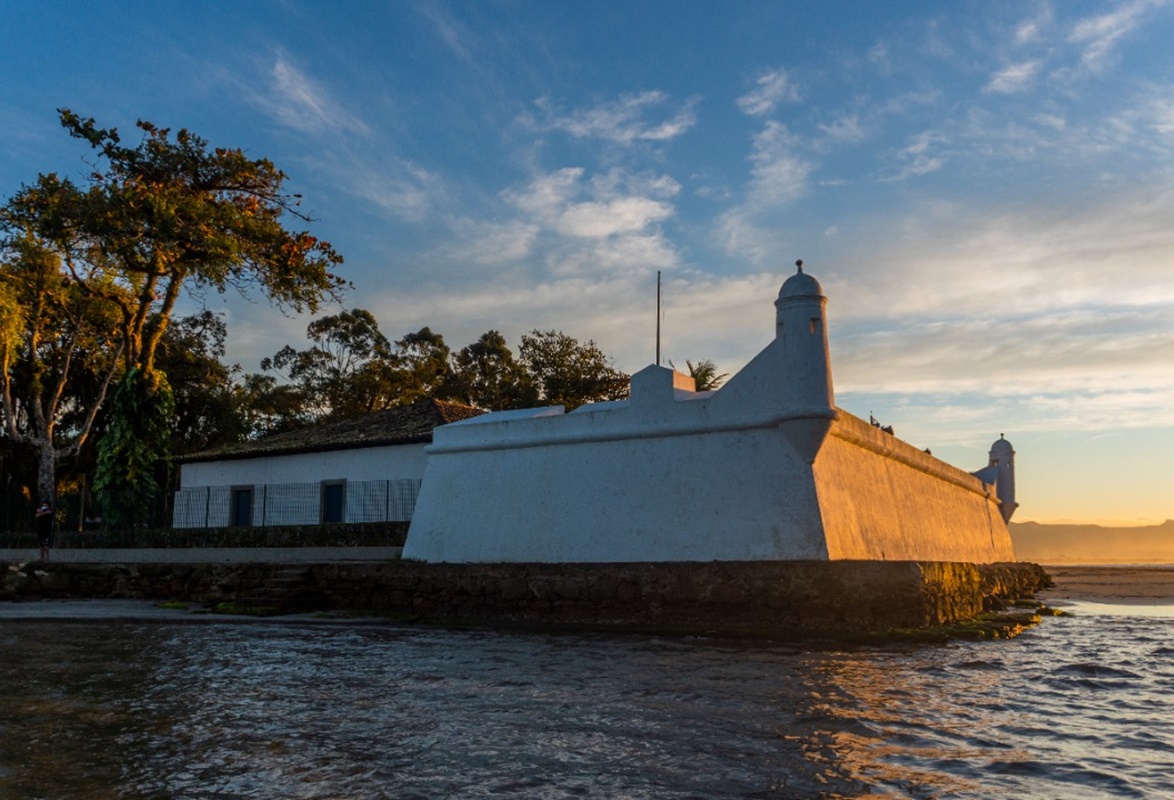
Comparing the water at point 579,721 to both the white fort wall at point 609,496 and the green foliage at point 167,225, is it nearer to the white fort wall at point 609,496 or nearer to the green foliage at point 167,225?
the white fort wall at point 609,496

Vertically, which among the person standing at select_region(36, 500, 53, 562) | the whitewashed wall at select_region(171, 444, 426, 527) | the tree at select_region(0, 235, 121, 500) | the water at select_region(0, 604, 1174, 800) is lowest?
the water at select_region(0, 604, 1174, 800)

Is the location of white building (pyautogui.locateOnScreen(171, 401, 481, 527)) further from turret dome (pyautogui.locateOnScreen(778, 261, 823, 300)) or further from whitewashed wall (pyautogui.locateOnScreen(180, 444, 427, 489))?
turret dome (pyautogui.locateOnScreen(778, 261, 823, 300))

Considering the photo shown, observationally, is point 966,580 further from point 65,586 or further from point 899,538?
point 65,586

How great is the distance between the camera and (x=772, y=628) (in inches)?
531

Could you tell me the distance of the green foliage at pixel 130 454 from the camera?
26578 mm

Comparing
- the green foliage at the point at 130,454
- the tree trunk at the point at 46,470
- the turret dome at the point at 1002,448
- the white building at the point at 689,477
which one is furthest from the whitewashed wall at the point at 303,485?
the turret dome at the point at 1002,448

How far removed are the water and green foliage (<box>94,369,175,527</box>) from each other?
15266 millimetres

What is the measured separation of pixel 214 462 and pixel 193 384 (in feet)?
35.9

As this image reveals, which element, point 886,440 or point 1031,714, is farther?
point 886,440

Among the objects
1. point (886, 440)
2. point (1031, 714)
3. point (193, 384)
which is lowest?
point (1031, 714)

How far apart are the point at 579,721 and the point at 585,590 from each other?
26.0 feet

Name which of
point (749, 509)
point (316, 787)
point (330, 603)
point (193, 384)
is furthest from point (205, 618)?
point (193, 384)

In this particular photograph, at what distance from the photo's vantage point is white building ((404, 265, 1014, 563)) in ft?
47.8

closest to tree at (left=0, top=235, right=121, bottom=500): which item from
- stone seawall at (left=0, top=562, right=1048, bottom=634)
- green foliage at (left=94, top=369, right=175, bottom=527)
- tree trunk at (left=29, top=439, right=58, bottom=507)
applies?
tree trunk at (left=29, top=439, right=58, bottom=507)
